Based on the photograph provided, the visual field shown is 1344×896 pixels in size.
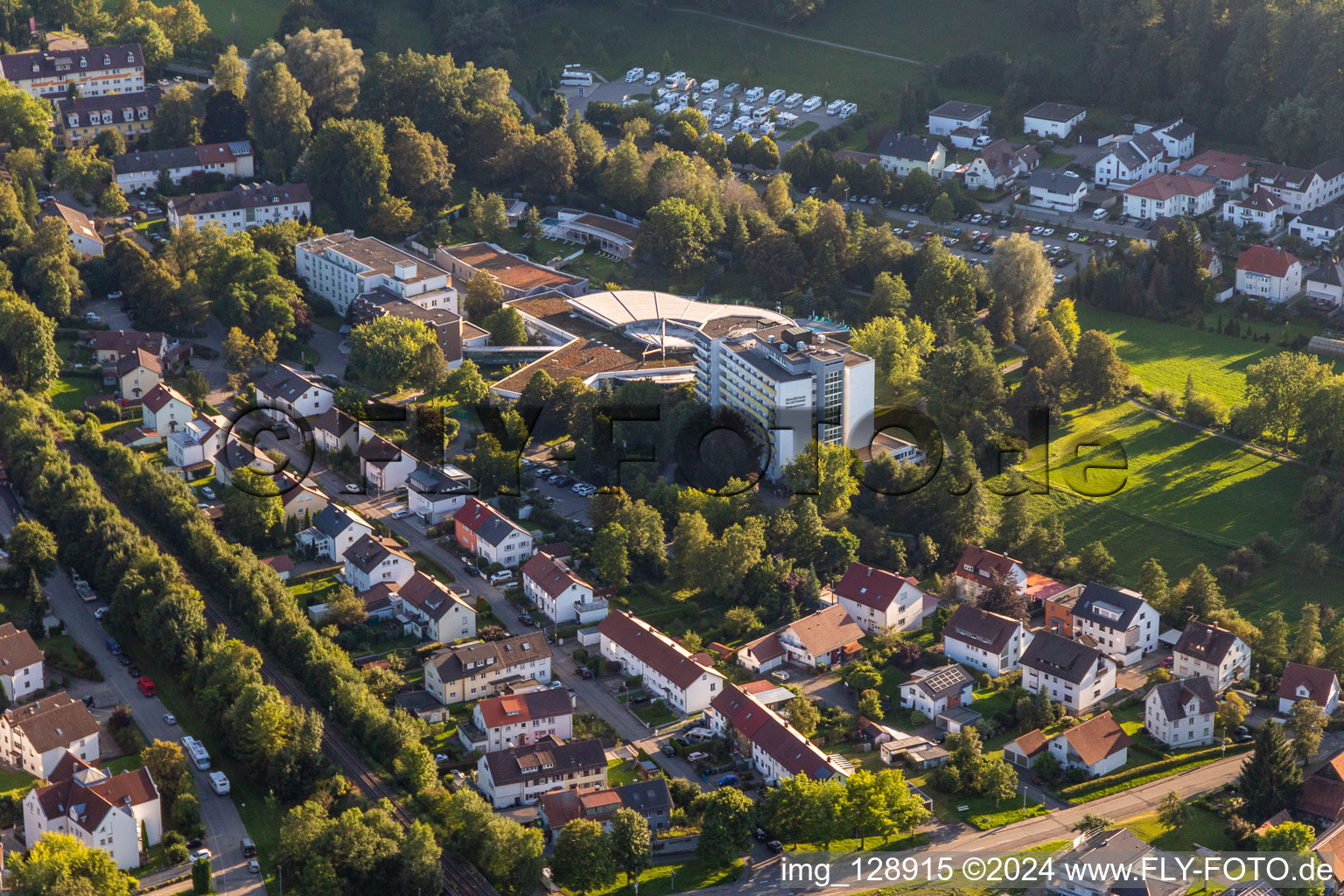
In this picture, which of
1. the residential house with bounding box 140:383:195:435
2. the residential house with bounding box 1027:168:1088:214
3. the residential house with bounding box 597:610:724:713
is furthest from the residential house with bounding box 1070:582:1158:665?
the residential house with bounding box 1027:168:1088:214

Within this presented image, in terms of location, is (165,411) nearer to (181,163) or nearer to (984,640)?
(181,163)

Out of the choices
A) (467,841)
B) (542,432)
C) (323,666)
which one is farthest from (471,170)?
(467,841)

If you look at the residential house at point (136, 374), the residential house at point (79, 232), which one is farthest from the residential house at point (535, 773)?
the residential house at point (79, 232)

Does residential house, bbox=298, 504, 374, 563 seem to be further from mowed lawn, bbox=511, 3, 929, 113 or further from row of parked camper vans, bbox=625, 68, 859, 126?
mowed lawn, bbox=511, 3, 929, 113

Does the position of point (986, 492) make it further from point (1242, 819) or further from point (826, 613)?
point (1242, 819)

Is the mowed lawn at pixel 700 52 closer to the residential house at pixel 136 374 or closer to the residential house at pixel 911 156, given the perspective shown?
the residential house at pixel 911 156

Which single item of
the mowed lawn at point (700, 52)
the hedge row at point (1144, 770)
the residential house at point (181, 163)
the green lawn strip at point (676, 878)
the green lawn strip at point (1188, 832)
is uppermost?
the residential house at point (181, 163)
